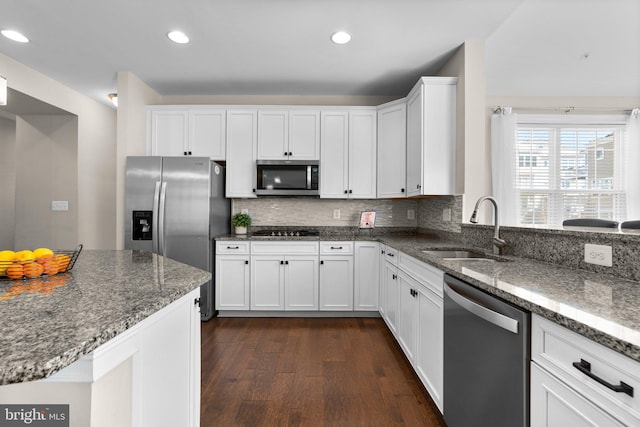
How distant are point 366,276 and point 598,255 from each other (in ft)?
7.03

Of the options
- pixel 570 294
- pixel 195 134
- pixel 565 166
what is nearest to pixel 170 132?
pixel 195 134

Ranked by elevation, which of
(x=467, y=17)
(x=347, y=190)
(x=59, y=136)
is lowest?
(x=347, y=190)

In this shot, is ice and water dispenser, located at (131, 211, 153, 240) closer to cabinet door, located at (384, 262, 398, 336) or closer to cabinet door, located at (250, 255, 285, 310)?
cabinet door, located at (250, 255, 285, 310)

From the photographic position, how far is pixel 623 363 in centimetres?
65

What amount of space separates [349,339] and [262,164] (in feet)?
6.76

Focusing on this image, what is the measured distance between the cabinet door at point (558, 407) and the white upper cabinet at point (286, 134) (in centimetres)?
295

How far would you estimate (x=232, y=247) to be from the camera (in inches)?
127

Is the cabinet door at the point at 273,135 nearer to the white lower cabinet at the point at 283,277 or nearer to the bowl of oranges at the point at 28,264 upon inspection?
the white lower cabinet at the point at 283,277

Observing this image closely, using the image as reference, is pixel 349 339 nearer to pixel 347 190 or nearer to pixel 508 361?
pixel 347 190

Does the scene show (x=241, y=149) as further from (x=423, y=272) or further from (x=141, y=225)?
(x=423, y=272)

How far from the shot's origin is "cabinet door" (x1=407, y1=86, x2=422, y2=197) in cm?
281

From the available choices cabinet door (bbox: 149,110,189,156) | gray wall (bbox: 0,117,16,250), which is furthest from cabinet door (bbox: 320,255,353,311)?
gray wall (bbox: 0,117,16,250)

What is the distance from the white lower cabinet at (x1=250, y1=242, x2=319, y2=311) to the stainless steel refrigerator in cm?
51

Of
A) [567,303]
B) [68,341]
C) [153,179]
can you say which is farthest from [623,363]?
[153,179]
